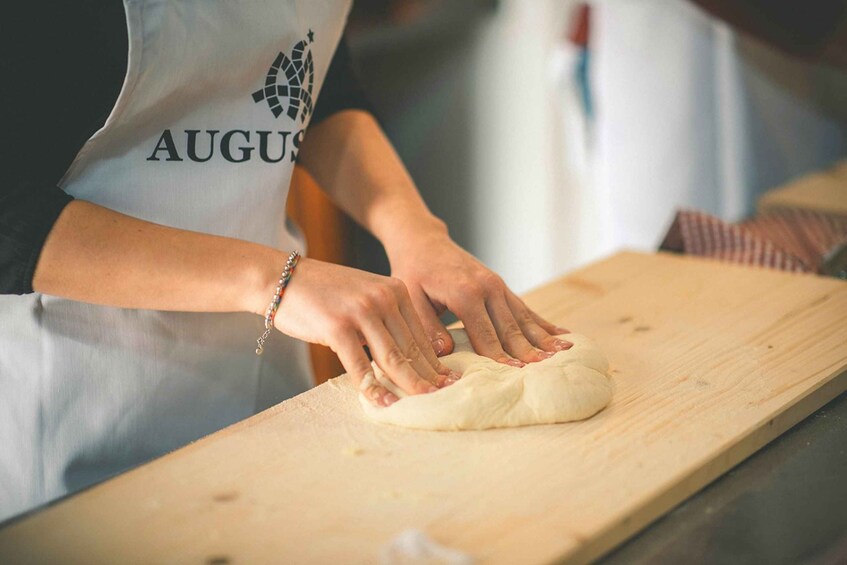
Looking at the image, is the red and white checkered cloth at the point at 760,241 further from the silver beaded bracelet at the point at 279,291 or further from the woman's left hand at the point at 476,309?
the silver beaded bracelet at the point at 279,291

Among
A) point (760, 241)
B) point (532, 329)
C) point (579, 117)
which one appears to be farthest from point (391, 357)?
point (579, 117)

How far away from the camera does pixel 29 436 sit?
105cm

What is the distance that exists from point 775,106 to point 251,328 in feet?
6.36

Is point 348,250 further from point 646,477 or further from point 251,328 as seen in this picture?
point 646,477

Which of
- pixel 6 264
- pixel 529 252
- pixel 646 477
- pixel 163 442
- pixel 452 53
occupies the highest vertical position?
pixel 452 53

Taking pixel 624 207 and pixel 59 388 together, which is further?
pixel 624 207

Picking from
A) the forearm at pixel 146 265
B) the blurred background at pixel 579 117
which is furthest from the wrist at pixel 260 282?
the blurred background at pixel 579 117

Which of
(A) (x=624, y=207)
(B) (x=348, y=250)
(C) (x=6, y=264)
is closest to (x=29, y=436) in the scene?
(C) (x=6, y=264)

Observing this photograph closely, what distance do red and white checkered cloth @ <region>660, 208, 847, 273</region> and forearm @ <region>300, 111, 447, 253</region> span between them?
0.56 meters

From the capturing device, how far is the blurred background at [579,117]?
2361 millimetres

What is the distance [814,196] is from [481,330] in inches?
48.1

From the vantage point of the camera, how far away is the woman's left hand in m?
1.06

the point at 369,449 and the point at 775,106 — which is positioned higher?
the point at 775,106

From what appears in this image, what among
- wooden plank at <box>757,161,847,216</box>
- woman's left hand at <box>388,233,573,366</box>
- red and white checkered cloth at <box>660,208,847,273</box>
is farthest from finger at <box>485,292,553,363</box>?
wooden plank at <box>757,161,847,216</box>
